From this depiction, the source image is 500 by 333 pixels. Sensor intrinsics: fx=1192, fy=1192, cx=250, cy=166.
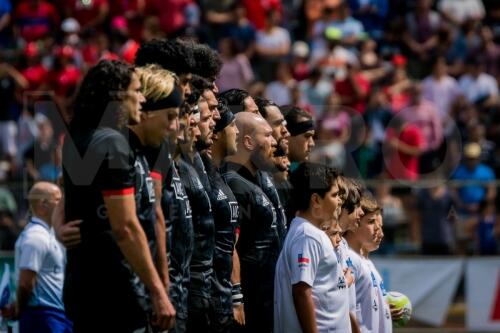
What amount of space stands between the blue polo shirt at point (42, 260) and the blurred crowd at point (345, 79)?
3.44 meters

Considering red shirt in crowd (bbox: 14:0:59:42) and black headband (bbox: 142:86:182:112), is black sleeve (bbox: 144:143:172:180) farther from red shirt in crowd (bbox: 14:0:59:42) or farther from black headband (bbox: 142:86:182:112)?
red shirt in crowd (bbox: 14:0:59:42)

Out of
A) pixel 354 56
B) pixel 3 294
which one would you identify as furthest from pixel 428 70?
pixel 3 294

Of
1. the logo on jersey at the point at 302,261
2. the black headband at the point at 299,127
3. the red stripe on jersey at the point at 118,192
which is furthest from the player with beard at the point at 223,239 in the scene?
the red stripe on jersey at the point at 118,192

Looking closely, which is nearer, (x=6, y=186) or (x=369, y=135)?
(x=6, y=186)

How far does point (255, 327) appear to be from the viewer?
845cm

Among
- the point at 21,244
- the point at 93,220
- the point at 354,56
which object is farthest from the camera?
the point at 354,56

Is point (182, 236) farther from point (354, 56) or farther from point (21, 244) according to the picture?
point (354, 56)

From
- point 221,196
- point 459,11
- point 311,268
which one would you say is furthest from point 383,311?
point 459,11

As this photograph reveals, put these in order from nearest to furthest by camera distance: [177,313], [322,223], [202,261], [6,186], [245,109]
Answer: [177,313] < [202,261] < [322,223] < [245,109] < [6,186]

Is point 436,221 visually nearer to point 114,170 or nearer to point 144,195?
point 144,195

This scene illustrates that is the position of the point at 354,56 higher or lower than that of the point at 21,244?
higher

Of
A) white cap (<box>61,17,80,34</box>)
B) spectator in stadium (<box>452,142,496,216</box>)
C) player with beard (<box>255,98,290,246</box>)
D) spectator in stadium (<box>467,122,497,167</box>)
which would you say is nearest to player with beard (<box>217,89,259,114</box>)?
player with beard (<box>255,98,290,246</box>)

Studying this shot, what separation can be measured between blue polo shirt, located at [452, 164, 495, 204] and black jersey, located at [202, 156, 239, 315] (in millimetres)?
7732

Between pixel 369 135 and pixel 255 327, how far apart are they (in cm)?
882
